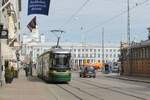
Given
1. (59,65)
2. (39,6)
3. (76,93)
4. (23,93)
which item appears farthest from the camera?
(59,65)

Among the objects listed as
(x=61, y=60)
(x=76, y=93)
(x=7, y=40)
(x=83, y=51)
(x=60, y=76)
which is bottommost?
(x=76, y=93)

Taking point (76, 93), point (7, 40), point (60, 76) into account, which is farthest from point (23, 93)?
point (7, 40)

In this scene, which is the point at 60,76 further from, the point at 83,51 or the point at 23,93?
the point at 83,51

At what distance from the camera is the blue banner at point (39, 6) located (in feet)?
102

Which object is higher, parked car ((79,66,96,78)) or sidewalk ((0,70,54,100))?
parked car ((79,66,96,78))

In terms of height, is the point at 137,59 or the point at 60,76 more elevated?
the point at 137,59

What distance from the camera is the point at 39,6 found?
31391 mm

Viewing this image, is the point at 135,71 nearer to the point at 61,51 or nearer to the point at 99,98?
the point at 61,51

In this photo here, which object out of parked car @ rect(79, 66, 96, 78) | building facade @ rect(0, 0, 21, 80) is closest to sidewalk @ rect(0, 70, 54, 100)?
building facade @ rect(0, 0, 21, 80)

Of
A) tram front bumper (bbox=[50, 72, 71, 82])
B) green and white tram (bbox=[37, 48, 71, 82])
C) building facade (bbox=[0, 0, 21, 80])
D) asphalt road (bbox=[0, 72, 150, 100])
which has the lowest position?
asphalt road (bbox=[0, 72, 150, 100])

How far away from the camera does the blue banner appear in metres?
31.1

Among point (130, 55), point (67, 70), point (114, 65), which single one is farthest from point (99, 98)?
point (114, 65)

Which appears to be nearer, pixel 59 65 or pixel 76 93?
pixel 76 93

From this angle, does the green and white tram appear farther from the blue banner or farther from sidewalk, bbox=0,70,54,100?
the blue banner
